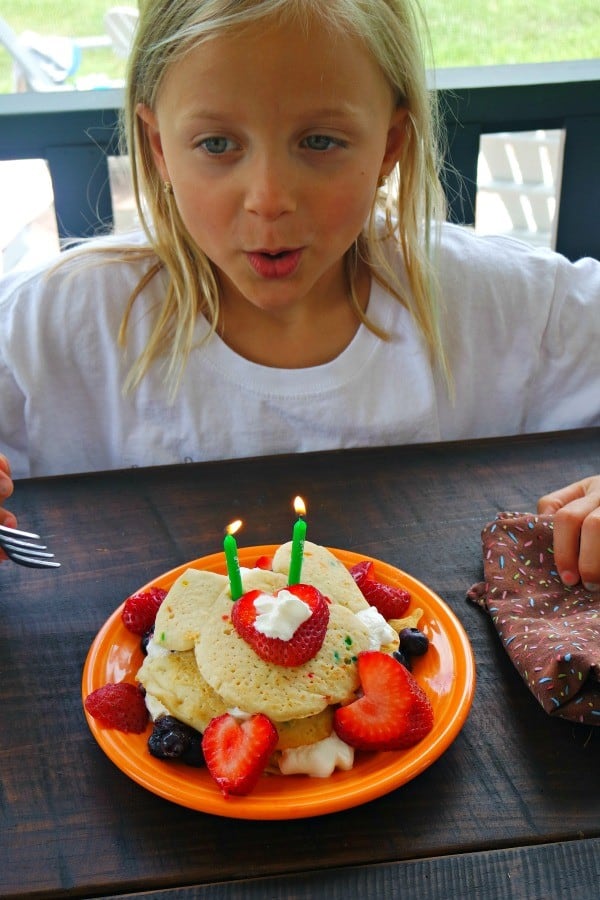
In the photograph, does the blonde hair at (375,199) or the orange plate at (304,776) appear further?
the blonde hair at (375,199)

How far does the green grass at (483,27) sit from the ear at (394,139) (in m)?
1.33

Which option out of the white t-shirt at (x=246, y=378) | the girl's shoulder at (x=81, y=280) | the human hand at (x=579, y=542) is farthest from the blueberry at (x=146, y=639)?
the girl's shoulder at (x=81, y=280)

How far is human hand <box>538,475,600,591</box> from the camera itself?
89cm

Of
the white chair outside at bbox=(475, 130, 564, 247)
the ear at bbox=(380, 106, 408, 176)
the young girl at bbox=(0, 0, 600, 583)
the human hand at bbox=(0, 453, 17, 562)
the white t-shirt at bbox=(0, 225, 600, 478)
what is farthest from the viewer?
the white chair outside at bbox=(475, 130, 564, 247)

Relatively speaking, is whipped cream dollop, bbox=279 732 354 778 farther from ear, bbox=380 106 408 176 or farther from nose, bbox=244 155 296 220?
ear, bbox=380 106 408 176

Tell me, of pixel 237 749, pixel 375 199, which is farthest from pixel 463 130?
pixel 237 749

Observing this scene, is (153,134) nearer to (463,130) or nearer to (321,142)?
(321,142)

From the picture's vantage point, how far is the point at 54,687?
31.5 inches

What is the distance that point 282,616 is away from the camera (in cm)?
73

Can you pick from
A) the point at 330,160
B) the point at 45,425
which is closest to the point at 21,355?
the point at 45,425

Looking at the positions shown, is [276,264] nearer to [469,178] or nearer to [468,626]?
[468,626]

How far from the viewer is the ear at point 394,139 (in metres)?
1.21

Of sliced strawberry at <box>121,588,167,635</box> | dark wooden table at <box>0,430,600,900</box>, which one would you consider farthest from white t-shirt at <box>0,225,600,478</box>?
sliced strawberry at <box>121,588,167,635</box>

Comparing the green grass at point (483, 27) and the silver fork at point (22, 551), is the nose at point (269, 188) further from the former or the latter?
the green grass at point (483, 27)
